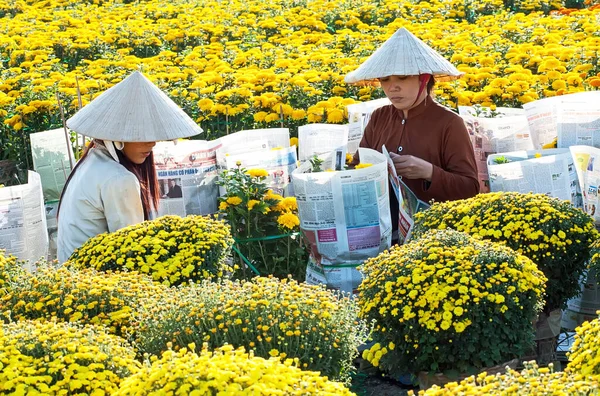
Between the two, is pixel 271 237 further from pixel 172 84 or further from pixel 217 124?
pixel 172 84

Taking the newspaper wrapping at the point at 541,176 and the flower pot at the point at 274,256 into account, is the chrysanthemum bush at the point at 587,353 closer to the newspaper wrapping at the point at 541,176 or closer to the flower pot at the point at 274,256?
the newspaper wrapping at the point at 541,176

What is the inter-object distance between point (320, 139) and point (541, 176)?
1341mm

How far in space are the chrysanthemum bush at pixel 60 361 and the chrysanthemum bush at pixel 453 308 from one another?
999 mm

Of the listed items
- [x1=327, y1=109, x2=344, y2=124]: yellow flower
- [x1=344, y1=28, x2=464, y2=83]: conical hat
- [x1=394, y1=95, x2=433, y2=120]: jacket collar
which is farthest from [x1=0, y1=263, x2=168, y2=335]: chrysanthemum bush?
[x1=327, y1=109, x2=344, y2=124]: yellow flower

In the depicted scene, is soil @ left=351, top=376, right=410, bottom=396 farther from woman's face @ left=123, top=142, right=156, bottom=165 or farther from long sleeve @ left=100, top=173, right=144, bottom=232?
woman's face @ left=123, top=142, right=156, bottom=165

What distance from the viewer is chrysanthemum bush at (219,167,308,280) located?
4.93 metres

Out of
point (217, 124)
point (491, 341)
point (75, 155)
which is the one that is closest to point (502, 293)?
point (491, 341)

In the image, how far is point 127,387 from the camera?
2557 millimetres

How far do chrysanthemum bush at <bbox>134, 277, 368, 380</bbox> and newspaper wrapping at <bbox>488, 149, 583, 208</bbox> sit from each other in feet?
5.45

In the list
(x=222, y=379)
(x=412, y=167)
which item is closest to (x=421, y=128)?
(x=412, y=167)

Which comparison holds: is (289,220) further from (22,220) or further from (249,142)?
Result: (22,220)

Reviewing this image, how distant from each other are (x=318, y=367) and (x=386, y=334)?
47 cm

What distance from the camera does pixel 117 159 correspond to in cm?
454

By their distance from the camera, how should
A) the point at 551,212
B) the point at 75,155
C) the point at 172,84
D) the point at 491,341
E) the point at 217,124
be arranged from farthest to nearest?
the point at 172,84 < the point at 217,124 < the point at 75,155 < the point at 551,212 < the point at 491,341
